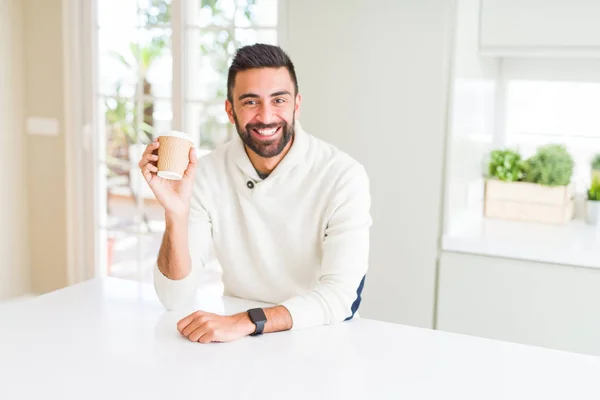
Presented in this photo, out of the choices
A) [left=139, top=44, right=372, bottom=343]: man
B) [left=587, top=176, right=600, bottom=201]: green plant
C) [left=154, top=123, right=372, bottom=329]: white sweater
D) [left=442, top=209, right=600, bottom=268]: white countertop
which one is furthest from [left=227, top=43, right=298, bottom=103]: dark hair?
[left=587, top=176, right=600, bottom=201]: green plant

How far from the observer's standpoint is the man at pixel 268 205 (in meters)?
1.89

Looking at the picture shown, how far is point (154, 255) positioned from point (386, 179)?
1.58 meters

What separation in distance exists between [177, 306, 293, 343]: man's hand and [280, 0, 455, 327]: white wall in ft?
4.11

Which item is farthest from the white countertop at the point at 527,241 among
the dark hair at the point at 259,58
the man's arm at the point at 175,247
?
the man's arm at the point at 175,247

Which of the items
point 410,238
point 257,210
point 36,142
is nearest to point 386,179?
point 410,238

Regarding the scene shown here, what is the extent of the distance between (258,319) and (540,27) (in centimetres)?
171

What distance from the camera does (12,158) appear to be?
404 cm

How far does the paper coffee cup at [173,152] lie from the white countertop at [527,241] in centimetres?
135

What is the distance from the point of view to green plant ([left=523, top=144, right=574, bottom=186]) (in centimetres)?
297

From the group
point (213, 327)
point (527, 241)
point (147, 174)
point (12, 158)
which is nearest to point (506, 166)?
point (527, 241)

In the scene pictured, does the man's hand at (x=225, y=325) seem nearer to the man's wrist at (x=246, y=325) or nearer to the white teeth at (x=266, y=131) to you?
the man's wrist at (x=246, y=325)

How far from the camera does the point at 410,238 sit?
2828 mm

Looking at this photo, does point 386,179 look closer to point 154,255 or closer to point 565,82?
point 565,82

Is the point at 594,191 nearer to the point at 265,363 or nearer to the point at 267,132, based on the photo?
the point at 267,132
